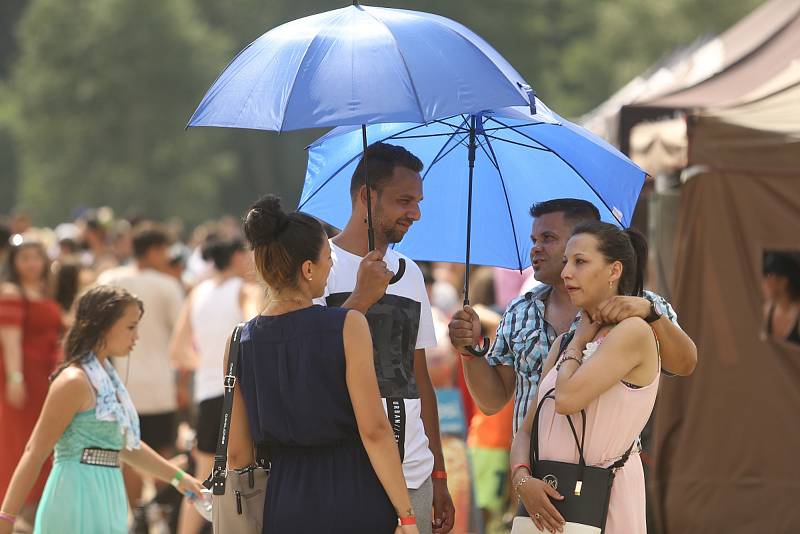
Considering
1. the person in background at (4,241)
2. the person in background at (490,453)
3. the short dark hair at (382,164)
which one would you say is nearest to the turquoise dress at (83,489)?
the short dark hair at (382,164)

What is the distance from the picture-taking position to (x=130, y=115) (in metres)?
44.4

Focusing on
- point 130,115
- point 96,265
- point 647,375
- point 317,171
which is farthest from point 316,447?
point 130,115

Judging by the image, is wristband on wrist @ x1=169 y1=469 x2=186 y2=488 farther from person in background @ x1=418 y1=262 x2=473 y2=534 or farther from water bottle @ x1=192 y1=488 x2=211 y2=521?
person in background @ x1=418 y1=262 x2=473 y2=534

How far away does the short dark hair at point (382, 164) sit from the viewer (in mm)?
4430

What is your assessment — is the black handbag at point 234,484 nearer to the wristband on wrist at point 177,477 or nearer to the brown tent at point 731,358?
the wristband on wrist at point 177,477

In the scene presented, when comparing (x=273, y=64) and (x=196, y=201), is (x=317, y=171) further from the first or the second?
(x=196, y=201)

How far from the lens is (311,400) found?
3715 millimetres

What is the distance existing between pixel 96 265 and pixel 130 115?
106 ft

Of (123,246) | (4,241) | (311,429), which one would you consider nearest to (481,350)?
(311,429)

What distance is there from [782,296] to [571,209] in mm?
3976

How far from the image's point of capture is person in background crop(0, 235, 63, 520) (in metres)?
7.82

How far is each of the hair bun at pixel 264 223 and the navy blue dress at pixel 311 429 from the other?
25cm

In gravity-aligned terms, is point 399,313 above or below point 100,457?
above

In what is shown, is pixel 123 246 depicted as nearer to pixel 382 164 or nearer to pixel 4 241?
pixel 4 241
